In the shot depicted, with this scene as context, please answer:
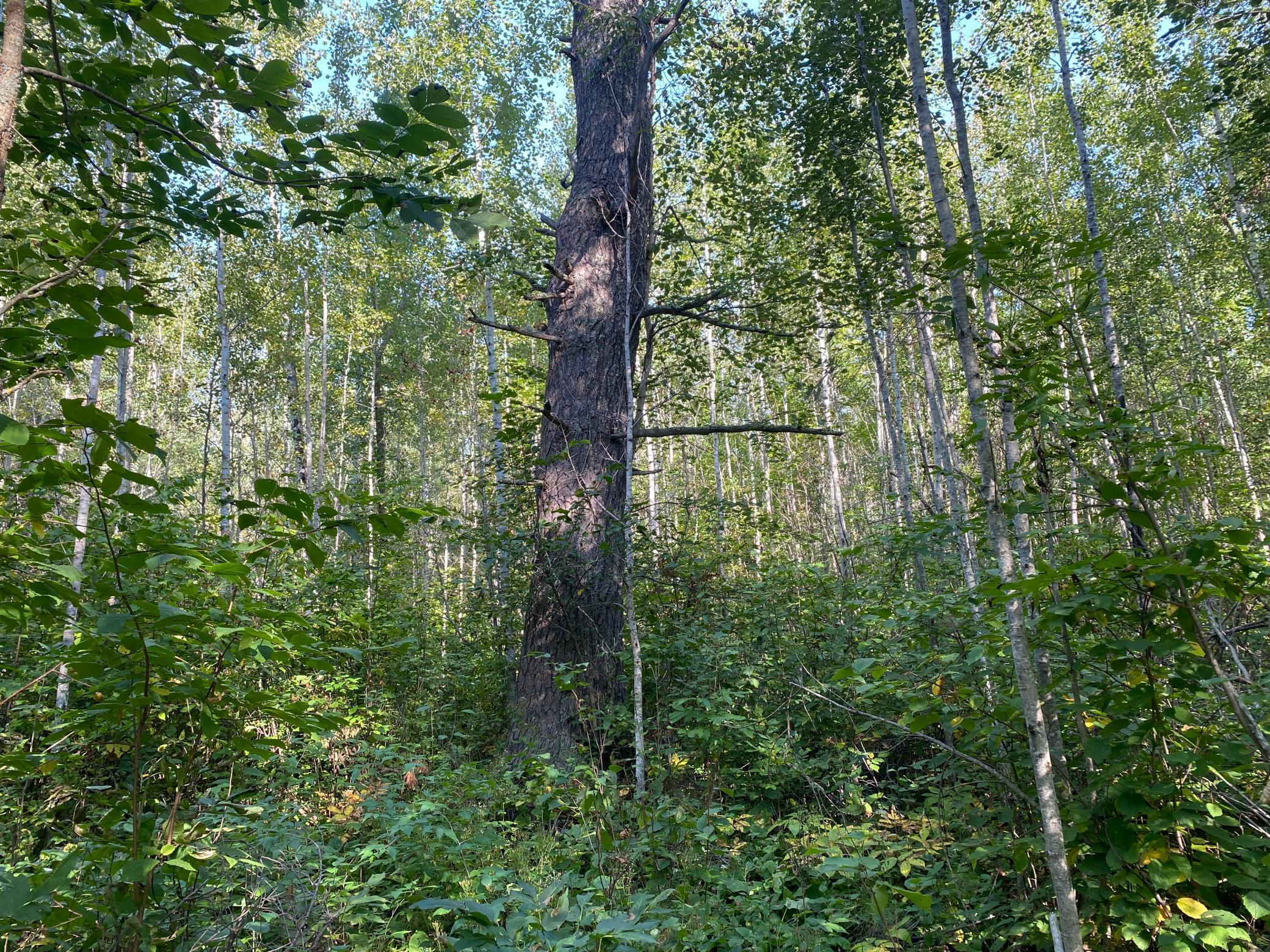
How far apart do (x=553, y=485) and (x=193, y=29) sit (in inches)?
150

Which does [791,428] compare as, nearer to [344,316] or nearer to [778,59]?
[778,59]

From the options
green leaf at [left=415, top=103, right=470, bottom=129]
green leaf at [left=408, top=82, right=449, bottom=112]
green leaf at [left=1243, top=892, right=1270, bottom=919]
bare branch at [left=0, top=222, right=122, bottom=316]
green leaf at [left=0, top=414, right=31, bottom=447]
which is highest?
green leaf at [left=408, top=82, right=449, bottom=112]

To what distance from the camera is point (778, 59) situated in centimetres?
613

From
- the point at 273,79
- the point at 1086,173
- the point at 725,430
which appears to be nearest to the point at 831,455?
the point at 1086,173

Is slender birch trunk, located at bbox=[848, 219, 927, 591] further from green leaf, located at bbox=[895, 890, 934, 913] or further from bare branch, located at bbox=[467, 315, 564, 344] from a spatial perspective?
green leaf, located at bbox=[895, 890, 934, 913]

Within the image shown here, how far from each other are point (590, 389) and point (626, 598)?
169 centimetres

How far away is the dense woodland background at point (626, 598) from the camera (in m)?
1.47

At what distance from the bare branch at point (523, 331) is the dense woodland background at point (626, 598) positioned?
0.10 m

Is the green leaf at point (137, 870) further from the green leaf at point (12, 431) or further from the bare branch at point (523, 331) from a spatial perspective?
the bare branch at point (523, 331)

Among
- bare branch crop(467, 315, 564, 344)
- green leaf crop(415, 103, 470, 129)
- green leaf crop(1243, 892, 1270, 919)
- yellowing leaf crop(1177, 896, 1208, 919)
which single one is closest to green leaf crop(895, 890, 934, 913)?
yellowing leaf crop(1177, 896, 1208, 919)

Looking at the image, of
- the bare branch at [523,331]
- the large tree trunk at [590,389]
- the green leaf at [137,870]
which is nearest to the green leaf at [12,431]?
the green leaf at [137,870]

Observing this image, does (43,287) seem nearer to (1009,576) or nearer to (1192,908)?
(1009,576)

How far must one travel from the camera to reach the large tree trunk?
445 centimetres

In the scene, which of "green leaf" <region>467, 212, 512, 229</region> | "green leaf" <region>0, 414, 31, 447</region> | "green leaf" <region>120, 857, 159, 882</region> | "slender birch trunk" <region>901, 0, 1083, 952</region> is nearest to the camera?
"green leaf" <region>0, 414, 31, 447</region>
